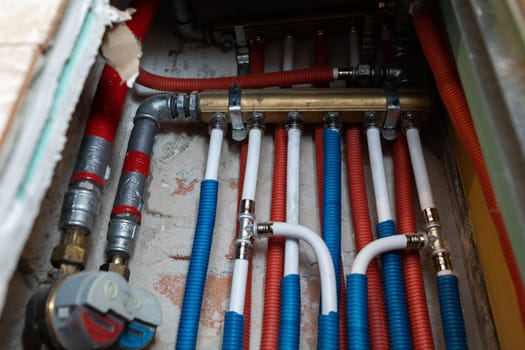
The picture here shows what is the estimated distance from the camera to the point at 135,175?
2.90 feet

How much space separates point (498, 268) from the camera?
72 cm

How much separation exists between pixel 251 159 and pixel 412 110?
0.32m

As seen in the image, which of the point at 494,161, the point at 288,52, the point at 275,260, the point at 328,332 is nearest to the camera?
Result: the point at 494,161

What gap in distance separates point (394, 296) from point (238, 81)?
0.53m

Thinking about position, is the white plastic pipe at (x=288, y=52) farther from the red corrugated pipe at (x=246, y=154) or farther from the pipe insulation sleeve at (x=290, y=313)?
the pipe insulation sleeve at (x=290, y=313)

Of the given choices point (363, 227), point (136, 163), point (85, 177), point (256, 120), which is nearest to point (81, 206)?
point (85, 177)

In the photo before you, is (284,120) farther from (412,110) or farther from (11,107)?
(11,107)

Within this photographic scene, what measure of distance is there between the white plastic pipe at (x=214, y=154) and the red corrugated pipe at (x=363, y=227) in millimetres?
250

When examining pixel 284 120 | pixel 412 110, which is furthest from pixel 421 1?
pixel 284 120

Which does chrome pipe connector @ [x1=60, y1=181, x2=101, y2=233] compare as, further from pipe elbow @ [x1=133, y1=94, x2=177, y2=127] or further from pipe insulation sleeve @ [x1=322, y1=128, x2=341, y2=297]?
pipe insulation sleeve @ [x1=322, y1=128, x2=341, y2=297]

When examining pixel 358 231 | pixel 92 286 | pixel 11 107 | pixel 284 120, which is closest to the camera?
pixel 11 107

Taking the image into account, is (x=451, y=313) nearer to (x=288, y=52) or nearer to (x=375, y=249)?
(x=375, y=249)

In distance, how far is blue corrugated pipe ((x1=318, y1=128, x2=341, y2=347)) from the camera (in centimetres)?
82

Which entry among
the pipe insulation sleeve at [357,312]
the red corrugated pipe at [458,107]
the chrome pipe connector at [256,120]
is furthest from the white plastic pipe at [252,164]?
the red corrugated pipe at [458,107]
